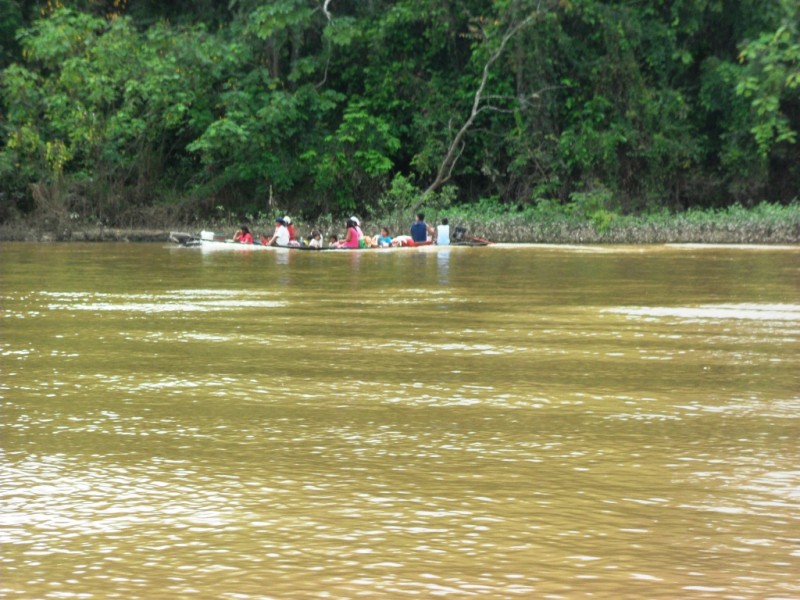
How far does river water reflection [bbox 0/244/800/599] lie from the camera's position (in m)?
5.41

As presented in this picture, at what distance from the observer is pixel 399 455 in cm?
757

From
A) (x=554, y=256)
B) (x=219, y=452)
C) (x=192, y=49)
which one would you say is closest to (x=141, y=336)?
(x=219, y=452)

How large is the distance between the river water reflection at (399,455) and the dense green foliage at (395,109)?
31.9 meters

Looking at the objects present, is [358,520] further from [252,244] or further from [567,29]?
[567,29]

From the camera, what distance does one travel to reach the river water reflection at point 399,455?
213 inches

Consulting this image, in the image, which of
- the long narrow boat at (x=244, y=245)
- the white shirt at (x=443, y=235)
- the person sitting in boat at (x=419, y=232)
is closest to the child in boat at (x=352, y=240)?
the long narrow boat at (x=244, y=245)

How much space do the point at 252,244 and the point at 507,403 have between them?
93.6 ft

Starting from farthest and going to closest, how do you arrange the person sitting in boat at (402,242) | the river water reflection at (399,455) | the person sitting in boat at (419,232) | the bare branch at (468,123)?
the bare branch at (468,123)
the person sitting in boat at (419,232)
the person sitting in boat at (402,242)
the river water reflection at (399,455)

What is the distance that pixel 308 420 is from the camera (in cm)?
870

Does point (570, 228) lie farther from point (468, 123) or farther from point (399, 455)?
point (399, 455)

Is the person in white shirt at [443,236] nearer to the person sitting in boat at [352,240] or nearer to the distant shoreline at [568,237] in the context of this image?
the person sitting in boat at [352,240]

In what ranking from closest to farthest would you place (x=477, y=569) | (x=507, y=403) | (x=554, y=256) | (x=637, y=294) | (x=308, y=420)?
(x=477, y=569) < (x=308, y=420) < (x=507, y=403) < (x=637, y=294) < (x=554, y=256)

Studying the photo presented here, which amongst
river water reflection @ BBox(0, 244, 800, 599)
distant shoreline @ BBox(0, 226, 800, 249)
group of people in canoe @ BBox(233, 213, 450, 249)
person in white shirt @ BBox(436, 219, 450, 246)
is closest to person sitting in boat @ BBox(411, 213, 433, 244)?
group of people in canoe @ BBox(233, 213, 450, 249)

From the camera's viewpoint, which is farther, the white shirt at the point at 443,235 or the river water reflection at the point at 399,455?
the white shirt at the point at 443,235
